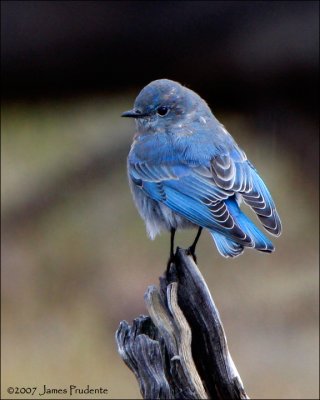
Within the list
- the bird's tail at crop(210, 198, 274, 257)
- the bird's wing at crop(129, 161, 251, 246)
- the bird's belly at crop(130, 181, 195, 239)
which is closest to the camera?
the bird's tail at crop(210, 198, 274, 257)

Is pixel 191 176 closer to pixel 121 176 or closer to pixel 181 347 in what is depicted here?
pixel 181 347

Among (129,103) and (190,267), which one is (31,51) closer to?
(129,103)

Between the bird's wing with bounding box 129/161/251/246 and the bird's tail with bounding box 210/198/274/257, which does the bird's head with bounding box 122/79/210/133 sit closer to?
the bird's wing with bounding box 129/161/251/246

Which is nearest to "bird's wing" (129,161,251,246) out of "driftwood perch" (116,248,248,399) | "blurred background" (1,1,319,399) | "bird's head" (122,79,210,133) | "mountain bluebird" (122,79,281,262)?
"mountain bluebird" (122,79,281,262)

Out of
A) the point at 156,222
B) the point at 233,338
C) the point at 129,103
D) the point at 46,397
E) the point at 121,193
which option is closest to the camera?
the point at 156,222

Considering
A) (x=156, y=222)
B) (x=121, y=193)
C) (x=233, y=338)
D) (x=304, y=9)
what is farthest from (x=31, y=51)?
(x=156, y=222)

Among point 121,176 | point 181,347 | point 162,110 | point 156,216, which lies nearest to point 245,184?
point 156,216
